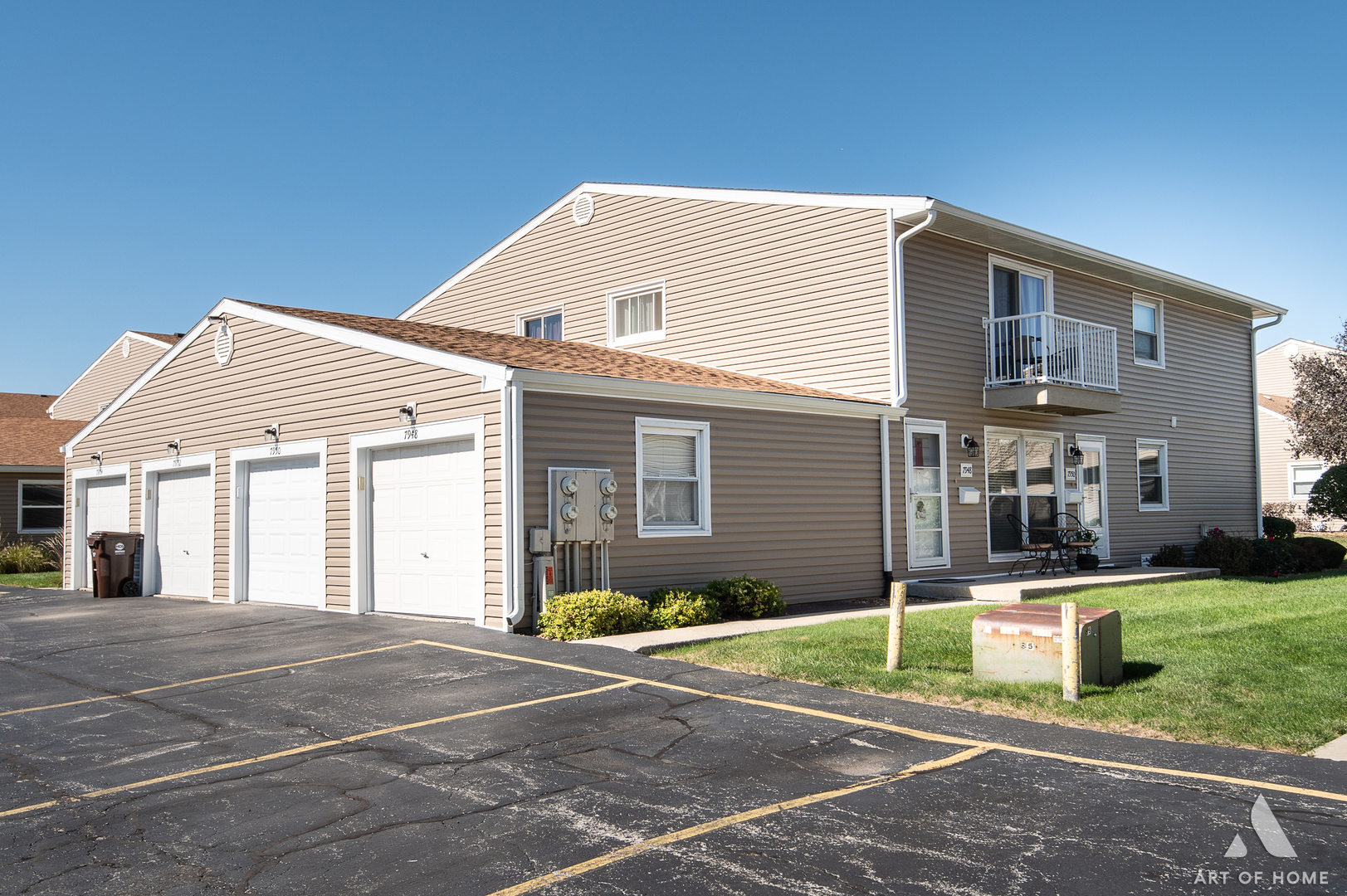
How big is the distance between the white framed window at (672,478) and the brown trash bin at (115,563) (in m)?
10.4

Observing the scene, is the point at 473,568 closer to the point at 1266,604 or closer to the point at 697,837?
the point at 697,837

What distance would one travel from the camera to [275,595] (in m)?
14.8

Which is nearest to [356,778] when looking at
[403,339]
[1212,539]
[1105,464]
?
[403,339]

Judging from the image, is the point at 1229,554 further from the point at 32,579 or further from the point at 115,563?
the point at 32,579

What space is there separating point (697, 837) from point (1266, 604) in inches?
422

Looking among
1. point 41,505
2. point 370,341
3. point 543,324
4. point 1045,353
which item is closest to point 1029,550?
point 1045,353

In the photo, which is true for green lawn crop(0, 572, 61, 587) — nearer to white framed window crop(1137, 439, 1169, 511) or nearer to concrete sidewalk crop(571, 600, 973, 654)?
concrete sidewalk crop(571, 600, 973, 654)

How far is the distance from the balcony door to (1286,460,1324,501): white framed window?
24.3 m

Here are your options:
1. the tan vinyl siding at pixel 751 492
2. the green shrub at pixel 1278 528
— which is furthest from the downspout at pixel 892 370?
the green shrub at pixel 1278 528

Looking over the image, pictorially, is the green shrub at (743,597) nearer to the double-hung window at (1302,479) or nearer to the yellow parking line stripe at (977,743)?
the yellow parking line stripe at (977,743)

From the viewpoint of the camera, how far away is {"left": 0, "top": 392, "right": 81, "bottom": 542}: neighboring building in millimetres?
25578

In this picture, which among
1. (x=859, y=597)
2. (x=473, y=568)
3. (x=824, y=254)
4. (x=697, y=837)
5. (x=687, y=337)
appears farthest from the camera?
(x=687, y=337)

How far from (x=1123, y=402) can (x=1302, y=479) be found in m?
22.6

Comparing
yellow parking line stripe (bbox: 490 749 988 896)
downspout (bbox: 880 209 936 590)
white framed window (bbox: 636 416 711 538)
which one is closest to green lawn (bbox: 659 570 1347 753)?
yellow parking line stripe (bbox: 490 749 988 896)
